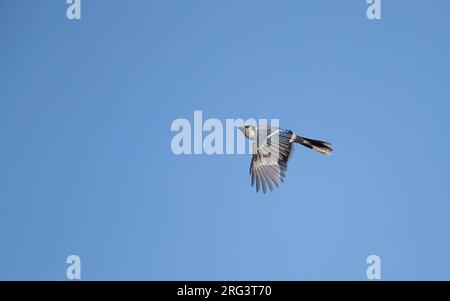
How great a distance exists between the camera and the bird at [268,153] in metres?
14.3

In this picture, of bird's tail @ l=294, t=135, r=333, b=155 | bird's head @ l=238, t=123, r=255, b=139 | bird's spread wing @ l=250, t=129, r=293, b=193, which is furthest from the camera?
bird's tail @ l=294, t=135, r=333, b=155

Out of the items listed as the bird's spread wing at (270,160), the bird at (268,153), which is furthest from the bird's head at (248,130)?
the bird's spread wing at (270,160)

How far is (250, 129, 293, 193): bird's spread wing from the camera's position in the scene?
14328 mm

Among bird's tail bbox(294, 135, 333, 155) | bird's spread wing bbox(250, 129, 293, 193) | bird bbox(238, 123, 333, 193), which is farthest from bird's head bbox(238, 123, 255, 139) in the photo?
bird's tail bbox(294, 135, 333, 155)

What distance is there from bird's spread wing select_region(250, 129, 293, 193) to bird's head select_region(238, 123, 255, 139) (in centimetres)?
19

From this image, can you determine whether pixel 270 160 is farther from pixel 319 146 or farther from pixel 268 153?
pixel 319 146

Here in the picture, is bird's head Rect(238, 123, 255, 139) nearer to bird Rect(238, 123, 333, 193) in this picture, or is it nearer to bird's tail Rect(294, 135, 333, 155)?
bird Rect(238, 123, 333, 193)

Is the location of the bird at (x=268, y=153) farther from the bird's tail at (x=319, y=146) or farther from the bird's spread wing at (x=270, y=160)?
the bird's tail at (x=319, y=146)

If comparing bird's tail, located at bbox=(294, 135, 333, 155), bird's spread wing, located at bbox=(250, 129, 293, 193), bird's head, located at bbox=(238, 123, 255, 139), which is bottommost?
bird's spread wing, located at bbox=(250, 129, 293, 193)

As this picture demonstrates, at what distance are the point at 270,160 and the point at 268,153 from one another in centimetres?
15

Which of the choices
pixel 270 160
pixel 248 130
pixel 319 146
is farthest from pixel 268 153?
pixel 319 146
